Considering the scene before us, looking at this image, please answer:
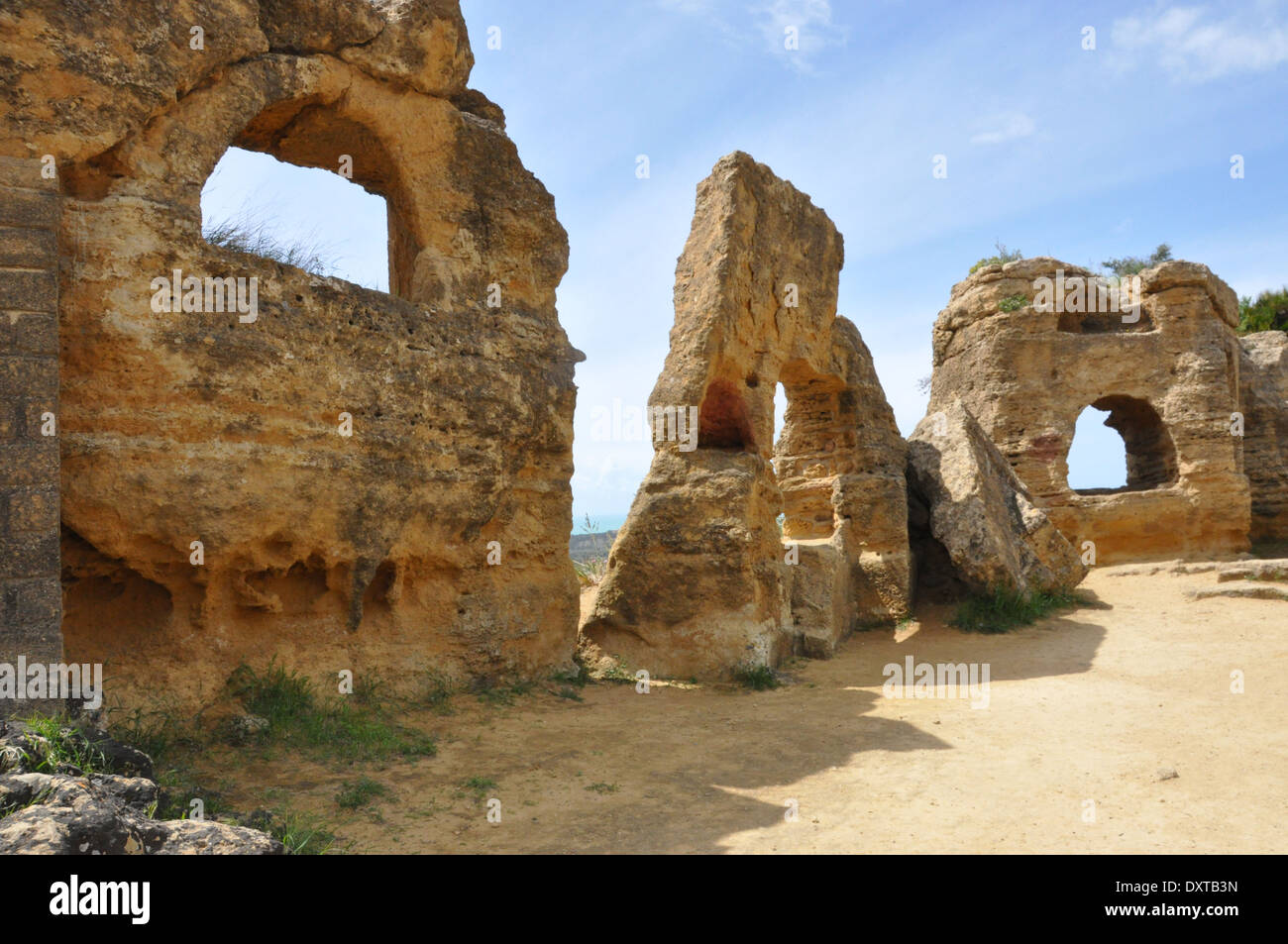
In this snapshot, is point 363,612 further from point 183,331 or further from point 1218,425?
point 1218,425

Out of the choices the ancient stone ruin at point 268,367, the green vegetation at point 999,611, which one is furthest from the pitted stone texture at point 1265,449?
the ancient stone ruin at point 268,367

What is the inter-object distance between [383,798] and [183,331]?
257 centimetres

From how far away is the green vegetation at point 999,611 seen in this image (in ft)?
29.5

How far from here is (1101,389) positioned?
1305cm

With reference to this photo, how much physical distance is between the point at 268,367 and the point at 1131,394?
481 inches

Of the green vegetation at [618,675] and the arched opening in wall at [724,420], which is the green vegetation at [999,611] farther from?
the green vegetation at [618,675]

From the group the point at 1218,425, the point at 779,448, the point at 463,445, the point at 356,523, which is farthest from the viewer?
the point at 1218,425

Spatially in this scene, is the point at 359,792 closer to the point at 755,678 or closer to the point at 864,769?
the point at 864,769

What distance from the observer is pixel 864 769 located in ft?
16.0

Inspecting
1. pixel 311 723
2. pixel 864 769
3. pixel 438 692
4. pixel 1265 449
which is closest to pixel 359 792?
pixel 311 723

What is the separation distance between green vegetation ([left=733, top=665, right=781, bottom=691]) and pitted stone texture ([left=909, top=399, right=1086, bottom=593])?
10.6 ft

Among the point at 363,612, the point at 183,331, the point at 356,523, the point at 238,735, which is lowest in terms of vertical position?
the point at 238,735

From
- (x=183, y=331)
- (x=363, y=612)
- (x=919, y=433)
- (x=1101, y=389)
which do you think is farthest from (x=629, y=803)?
(x=1101, y=389)

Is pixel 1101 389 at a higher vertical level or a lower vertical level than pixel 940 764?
higher
